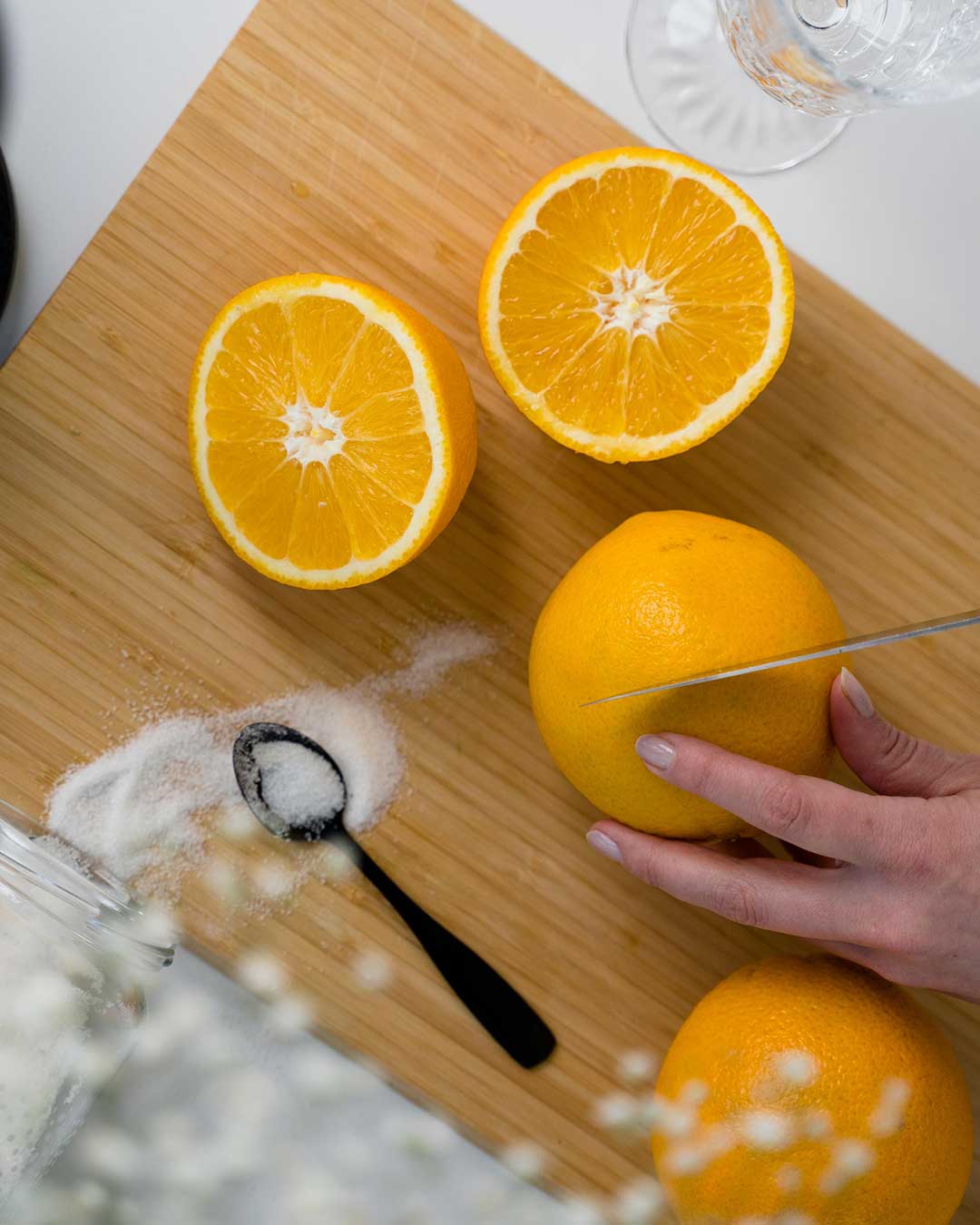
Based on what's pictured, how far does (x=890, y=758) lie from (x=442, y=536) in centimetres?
43

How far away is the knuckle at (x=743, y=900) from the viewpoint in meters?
0.84

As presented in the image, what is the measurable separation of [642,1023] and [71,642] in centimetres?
62

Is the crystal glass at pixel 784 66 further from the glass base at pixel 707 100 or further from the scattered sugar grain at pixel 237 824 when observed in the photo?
the scattered sugar grain at pixel 237 824

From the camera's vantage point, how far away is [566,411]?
2.90 feet

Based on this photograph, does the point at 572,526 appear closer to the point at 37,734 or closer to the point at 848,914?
the point at 848,914

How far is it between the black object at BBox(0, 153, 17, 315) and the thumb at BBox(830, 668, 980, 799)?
0.79 meters

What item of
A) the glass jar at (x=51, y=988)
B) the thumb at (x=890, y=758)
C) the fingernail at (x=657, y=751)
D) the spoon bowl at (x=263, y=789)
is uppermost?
the thumb at (x=890, y=758)

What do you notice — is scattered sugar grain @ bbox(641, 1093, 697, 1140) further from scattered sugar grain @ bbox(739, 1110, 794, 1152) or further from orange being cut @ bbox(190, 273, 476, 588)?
orange being cut @ bbox(190, 273, 476, 588)

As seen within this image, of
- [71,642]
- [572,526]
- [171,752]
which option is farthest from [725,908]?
[71,642]

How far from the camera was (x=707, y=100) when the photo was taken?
3.27 ft

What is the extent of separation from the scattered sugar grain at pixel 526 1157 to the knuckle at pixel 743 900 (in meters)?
0.32

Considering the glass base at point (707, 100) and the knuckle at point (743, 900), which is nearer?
the knuckle at point (743, 900)

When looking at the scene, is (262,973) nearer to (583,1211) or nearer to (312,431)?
(583,1211)

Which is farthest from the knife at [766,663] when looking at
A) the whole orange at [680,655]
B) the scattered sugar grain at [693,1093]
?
the scattered sugar grain at [693,1093]
